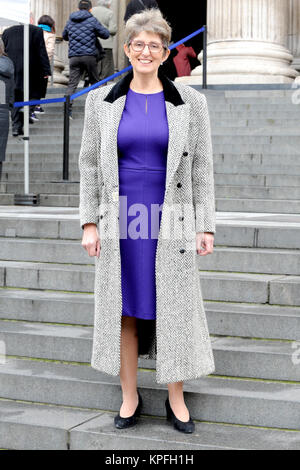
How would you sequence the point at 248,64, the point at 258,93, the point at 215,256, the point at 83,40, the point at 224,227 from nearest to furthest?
the point at 215,256 < the point at 224,227 < the point at 258,93 < the point at 83,40 < the point at 248,64

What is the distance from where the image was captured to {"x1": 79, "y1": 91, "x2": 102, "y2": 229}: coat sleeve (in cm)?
393

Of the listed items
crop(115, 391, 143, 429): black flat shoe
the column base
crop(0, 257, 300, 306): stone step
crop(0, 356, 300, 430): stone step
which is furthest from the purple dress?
A: the column base

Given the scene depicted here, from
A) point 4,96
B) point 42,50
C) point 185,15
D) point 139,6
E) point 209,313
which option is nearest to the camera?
point 139,6

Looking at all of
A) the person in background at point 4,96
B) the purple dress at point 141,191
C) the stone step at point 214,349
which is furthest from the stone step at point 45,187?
the purple dress at point 141,191

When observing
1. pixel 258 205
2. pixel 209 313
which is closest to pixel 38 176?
pixel 258 205

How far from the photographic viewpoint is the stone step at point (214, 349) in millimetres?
4562

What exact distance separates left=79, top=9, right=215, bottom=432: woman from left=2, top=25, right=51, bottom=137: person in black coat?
8298 millimetres

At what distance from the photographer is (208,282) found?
5.46 metres

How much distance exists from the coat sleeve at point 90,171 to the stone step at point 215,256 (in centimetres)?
196

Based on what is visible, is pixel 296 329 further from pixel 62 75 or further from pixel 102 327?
pixel 62 75

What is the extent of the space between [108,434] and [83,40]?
30.7ft

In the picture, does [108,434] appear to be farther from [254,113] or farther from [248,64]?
[248,64]

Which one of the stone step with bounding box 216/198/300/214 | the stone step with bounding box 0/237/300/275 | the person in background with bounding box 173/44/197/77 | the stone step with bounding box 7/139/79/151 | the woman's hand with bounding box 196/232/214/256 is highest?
the person in background with bounding box 173/44/197/77

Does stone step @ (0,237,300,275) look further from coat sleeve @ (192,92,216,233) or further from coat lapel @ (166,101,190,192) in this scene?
coat lapel @ (166,101,190,192)
